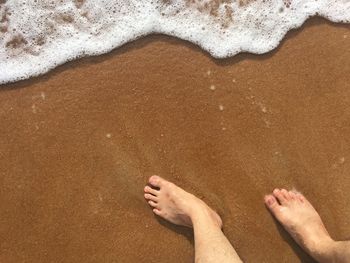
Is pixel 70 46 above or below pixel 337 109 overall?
below

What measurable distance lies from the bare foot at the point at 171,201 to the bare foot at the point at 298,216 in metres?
0.24

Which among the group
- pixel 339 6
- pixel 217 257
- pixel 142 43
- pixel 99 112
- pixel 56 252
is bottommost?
pixel 56 252

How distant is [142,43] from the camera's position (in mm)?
1813

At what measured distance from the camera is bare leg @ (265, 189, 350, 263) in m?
1.75

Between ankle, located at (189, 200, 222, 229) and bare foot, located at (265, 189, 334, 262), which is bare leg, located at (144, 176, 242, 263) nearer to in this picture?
ankle, located at (189, 200, 222, 229)

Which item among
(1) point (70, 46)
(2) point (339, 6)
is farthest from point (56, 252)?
(2) point (339, 6)

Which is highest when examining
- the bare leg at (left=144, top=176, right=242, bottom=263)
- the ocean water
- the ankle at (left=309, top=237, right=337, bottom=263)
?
the ocean water

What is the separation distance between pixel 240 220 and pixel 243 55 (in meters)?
0.67

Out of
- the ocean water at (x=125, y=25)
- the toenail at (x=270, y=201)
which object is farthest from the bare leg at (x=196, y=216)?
the ocean water at (x=125, y=25)

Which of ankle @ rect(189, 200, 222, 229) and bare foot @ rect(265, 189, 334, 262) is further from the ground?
bare foot @ rect(265, 189, 334, 262)

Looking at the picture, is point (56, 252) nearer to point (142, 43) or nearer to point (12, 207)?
point (12, 207)

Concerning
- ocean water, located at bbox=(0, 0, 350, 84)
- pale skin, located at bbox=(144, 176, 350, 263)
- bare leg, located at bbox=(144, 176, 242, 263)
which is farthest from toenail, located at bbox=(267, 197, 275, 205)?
ocean water, located at bbox=(0, 0, 350, 84)

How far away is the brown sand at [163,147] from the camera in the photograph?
5.86 ft

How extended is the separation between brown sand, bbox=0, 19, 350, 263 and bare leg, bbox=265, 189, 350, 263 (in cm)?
4
